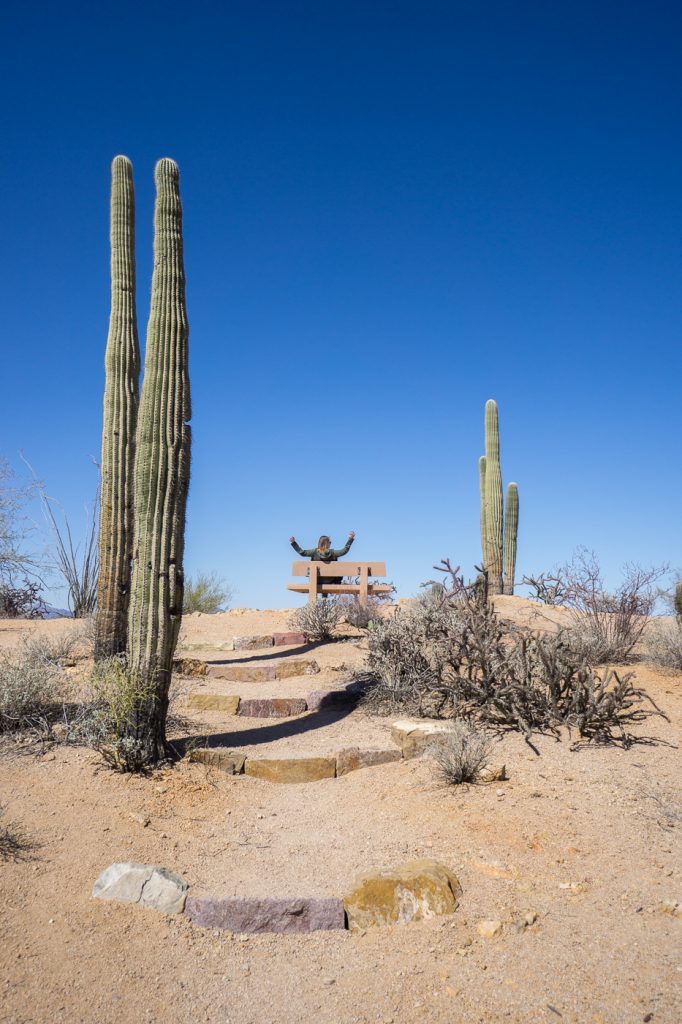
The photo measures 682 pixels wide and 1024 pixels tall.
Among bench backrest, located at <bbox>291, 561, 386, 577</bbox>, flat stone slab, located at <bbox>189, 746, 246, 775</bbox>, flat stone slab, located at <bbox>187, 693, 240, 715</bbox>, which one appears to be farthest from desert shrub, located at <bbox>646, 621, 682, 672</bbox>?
bench backrest, located at <bbox>291, 561, 386, 577</bbox>

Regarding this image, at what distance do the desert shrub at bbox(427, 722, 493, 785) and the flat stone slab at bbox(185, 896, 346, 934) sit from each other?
1.72 metres

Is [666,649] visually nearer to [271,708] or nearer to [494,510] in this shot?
[271,708]

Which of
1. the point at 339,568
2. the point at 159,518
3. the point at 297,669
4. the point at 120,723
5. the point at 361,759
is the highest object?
the point at 159,518

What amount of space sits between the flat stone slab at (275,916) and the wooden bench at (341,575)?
10181 millimetres

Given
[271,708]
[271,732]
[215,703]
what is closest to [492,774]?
[271,732]

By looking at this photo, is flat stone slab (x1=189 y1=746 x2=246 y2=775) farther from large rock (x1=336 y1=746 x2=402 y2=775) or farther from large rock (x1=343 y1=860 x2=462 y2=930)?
large rock (x1=343 y1=860 x2=462 y2=930)

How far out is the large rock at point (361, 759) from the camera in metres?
6.18

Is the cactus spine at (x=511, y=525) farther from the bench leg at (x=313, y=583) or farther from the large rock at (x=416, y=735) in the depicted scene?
the large rock at (x=416, y=735)

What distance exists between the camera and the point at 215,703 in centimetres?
832

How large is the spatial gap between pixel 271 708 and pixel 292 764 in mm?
2099

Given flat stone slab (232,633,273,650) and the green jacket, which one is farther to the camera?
the green jacket

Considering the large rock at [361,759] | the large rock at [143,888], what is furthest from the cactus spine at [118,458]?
the large rock at [143,888]

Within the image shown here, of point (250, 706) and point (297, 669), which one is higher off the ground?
point (297, 669)

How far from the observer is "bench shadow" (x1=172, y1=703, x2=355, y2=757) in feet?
22.1
